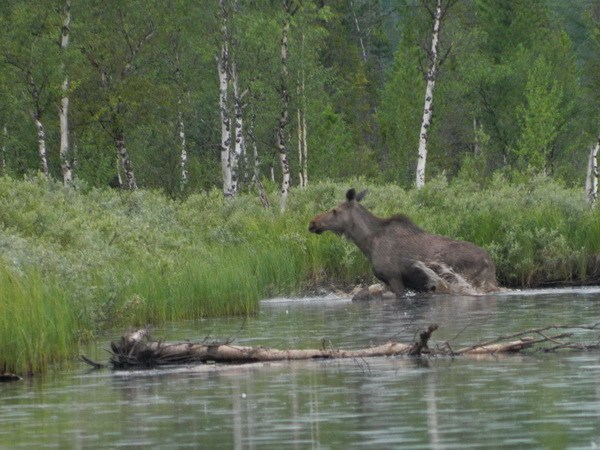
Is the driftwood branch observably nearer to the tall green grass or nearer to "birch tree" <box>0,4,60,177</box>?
the tall green grass

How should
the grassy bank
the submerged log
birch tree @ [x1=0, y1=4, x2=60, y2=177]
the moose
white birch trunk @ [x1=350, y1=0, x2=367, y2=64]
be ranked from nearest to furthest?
the submerged log
the grassy bank
the moose
birch tree @ [x1=0, y1=4, x2=60, y2=177]
white birch trunk @ [x1=350, y1=0, x2=367, y2=64]

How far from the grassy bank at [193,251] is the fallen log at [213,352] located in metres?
0.73

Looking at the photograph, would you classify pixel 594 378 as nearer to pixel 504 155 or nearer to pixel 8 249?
pixel 8 249

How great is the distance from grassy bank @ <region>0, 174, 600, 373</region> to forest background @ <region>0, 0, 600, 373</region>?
42 millimetres

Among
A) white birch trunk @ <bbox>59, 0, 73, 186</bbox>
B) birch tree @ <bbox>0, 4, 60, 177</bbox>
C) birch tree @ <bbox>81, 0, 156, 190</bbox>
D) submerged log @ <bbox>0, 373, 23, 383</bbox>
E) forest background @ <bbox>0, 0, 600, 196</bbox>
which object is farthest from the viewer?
birch tree @ <bbox>81, 0, 156, 190</bbox>

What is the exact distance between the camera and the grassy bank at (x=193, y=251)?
1520 cm

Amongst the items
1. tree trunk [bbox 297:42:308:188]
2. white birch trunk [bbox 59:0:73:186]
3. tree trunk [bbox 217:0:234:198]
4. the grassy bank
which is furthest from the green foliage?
the grassy bank

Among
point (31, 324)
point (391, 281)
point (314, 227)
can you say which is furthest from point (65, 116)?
point (31, 324)

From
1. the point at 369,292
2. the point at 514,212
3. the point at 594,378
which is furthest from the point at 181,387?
A: the point at 514,212

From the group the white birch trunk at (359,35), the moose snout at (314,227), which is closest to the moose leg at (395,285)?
the moose snout at (314,227)

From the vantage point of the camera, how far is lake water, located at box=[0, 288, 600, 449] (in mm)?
9555

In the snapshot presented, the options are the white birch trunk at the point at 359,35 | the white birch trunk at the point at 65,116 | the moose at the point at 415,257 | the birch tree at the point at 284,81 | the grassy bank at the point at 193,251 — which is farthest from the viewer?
the white birch trunk at the point at 359,35

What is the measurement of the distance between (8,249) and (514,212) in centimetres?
1247

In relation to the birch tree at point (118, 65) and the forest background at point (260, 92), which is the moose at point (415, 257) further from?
the birch tree at point (118, 65)
